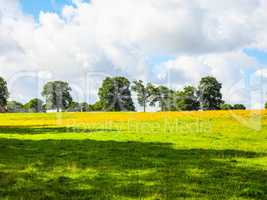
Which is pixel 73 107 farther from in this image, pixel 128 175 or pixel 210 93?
pixel 128 175

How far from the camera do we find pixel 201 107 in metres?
137

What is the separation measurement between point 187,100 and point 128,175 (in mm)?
118401

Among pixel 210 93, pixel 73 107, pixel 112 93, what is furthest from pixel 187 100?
pixel 73 107

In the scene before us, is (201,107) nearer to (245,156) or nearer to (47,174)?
(245,156)

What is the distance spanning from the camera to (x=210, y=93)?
5502 inches

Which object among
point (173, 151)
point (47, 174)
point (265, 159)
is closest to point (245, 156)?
point (265, 159)

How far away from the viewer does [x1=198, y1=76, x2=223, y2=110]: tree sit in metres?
137

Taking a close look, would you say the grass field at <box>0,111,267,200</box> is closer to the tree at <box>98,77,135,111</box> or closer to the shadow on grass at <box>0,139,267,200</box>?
the shadow on grass at <box>0,139,267,200</box>

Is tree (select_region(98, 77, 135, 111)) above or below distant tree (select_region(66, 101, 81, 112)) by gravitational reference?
above

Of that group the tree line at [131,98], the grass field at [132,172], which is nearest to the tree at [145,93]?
the tree line at [131,98]

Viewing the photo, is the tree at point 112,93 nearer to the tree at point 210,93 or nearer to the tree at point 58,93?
the tree at point 58,93

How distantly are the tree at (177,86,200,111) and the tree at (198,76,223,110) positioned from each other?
312 centimetres

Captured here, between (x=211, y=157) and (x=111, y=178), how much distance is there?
875 cm

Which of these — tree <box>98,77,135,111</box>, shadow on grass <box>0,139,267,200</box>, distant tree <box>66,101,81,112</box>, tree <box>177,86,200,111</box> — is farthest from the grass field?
distant tree <box>66,101,81,112</box>
